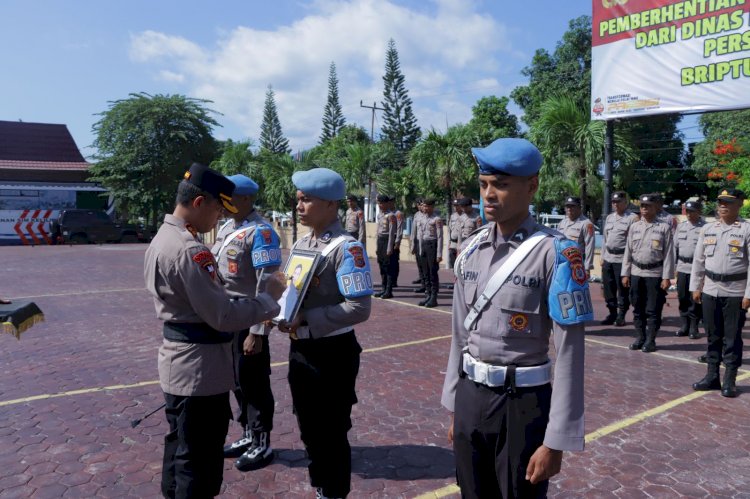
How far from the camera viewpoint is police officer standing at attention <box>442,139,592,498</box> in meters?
2.12

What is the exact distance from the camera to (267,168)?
81.4 feet

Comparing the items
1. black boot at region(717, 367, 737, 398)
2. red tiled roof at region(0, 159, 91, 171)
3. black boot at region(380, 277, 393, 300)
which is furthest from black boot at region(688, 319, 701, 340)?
red tiled roof at region(0, 159, 91, 171)

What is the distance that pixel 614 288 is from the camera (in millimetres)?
9164

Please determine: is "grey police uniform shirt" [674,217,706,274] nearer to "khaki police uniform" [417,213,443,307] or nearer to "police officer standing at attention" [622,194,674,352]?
"police officer standing at attention" [622,194,674,352]

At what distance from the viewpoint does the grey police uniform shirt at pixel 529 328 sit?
6.92 feet

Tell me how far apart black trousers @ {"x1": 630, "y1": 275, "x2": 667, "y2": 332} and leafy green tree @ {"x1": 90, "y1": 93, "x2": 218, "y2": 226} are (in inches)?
1281

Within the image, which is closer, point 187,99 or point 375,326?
point 375,326

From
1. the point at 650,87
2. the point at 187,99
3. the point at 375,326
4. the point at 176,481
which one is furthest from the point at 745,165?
the point at 187,99

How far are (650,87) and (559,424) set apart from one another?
12052 millimetres

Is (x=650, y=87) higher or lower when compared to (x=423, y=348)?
higher

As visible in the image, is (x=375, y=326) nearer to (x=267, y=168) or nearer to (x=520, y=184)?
(x=520, y=184)

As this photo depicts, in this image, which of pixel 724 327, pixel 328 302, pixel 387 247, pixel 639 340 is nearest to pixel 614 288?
pixel 639 340

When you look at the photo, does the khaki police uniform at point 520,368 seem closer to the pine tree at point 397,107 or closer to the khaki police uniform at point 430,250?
the khaki police uniform at point 430,250

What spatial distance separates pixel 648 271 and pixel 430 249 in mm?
4544
